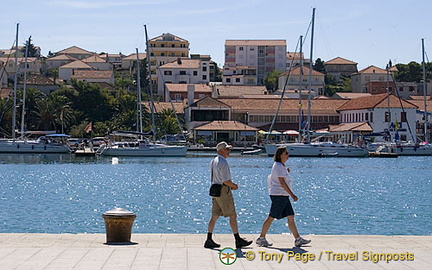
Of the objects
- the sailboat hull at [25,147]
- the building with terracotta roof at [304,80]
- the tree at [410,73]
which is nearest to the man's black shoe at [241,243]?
the sailboat hull at [25,147]

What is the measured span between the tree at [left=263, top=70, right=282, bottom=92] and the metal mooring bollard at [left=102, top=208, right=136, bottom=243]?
136 m

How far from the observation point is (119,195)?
35.7m

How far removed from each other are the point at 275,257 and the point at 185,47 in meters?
158

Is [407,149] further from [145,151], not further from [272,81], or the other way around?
[272,81]

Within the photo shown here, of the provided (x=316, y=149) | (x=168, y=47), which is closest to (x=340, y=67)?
(x=168, y=47)

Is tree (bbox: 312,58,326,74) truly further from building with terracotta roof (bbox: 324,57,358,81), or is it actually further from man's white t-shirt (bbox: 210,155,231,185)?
man's white t-shirt (bbox: 210,155,231,185)

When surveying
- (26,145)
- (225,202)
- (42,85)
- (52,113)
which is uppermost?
(42,85)

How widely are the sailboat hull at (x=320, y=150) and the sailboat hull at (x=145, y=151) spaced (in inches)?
376

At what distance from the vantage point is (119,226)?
47.4 feet

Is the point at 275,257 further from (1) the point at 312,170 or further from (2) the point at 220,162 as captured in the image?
(1) the point at 312,170

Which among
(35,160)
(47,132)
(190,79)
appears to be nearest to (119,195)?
(35,160)

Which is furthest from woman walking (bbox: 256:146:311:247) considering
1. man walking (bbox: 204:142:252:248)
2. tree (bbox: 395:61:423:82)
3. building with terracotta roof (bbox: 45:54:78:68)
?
building with terracotta roof (bbox: 45:54:78:68)

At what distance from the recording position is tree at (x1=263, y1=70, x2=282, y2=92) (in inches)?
5925

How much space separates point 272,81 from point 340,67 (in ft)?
74.5
